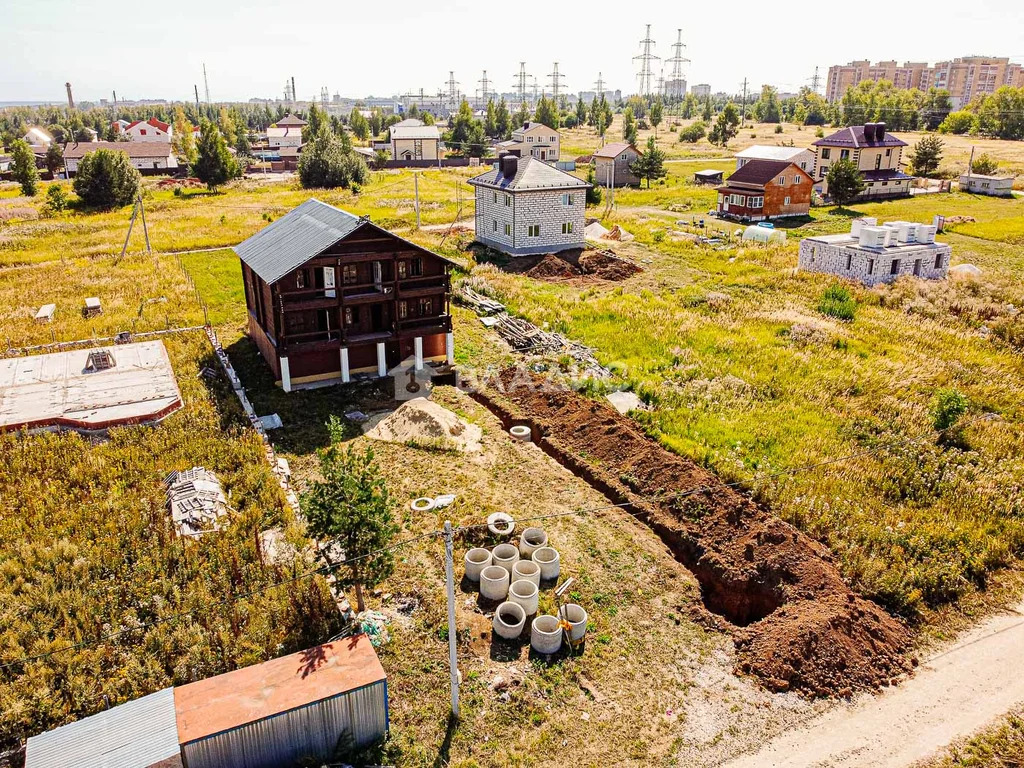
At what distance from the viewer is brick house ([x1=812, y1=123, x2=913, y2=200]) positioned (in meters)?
71.8

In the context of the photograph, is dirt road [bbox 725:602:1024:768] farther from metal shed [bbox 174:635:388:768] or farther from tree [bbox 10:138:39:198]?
tree [bbox 10:138:39:198]

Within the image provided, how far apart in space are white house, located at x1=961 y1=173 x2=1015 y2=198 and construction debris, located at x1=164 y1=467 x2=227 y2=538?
8182 cm

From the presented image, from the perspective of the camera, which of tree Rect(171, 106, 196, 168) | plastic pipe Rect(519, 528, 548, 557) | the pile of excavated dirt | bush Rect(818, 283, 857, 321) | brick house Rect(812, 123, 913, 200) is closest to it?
plastic pipe Rect(519, 528, 548, 557)

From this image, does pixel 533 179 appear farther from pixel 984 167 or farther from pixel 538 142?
pixel 984 167

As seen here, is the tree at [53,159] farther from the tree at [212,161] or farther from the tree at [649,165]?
the tree at [649,165]

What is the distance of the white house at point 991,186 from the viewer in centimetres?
7200

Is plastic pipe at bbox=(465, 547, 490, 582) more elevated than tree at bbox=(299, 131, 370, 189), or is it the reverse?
tree at bbox=(299, 131, 370, 189)

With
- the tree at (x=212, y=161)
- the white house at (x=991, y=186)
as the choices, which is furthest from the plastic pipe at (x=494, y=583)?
the tree at (x=212, y=161)

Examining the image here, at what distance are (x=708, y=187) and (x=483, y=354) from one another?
60.8m

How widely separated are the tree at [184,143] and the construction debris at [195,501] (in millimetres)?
78260

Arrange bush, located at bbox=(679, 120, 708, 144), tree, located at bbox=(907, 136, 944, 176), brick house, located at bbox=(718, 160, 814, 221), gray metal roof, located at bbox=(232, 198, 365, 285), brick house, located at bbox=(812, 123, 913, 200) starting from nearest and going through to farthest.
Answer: gray metal roof, located at bbox=(232, 198, 365, 285), brick house, located at bbox=(718, 160, 814, 221), brick house, located at bbox=(812, 123, 913, 200), tree, located at bbox=(907, 136, 944, 176), bush, located at bbox=(679, 120, 708, 144)

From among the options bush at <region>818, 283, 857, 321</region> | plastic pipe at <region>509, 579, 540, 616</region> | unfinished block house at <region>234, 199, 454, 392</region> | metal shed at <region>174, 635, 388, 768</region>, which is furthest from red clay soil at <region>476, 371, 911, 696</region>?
bush at <region>818, 283, 857, 321</region>

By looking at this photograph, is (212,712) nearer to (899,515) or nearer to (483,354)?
(899,515)

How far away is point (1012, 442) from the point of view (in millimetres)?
22422
